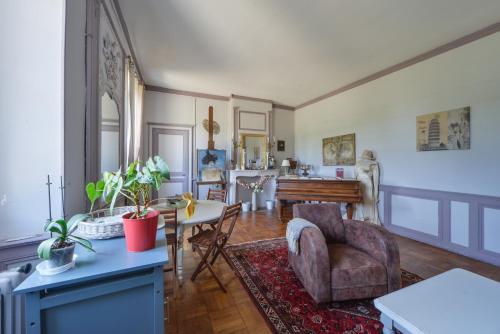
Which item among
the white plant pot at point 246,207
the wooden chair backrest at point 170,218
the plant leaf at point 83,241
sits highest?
the plant leaf at point 83,241

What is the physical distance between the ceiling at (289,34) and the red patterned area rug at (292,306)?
2.98 meters

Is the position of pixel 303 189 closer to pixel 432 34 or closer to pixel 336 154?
pixel 336 154

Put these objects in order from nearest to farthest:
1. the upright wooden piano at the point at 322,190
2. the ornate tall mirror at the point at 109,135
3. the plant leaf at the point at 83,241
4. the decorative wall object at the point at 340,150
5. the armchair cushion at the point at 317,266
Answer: the plant leaf at the point at 83,241 → the armchair cushion at the point at 317,266 → the ornate tall mirror at the point at 109,135 → the upright wooden piano at the point at 322,190 → the decorative wall object at the point at 340,150

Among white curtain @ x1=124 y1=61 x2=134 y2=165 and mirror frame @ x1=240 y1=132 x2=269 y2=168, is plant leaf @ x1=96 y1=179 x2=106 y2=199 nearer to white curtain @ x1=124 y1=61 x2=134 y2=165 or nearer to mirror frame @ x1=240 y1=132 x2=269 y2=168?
white curtain @ x1=124 y1=61 x2=134 y2=165

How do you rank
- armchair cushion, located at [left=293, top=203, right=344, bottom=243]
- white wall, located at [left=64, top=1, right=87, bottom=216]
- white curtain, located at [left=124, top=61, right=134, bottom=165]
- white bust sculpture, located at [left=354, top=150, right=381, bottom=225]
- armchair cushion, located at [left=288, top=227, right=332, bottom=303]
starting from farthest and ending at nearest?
1. white bust sculpture, located at [left=354, top=150, right=381, bottom=225]
2. white curtain, located at [left=124, top=61, right=134, bottom=165]
3. armchair cushion, located at [left=293, top=203, right=344, bottom=243]
4. armchair cushion, located at [left=288, top=227, right=332, bottom=303]
5. white wall, located at [left=64, top=1, right=87, bottom=216]

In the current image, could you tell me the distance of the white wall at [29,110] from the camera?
1.13 meters

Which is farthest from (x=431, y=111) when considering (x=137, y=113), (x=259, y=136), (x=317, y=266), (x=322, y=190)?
(x=137, y=113)

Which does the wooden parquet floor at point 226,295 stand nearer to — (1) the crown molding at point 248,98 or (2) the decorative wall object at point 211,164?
(2) the decorative wall object at point 211,164

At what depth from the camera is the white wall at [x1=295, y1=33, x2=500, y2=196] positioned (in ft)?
8.52

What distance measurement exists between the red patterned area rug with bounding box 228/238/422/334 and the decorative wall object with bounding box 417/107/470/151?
195cm

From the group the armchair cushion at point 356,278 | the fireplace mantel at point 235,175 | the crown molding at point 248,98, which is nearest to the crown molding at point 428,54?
the crown molding at point 248,98

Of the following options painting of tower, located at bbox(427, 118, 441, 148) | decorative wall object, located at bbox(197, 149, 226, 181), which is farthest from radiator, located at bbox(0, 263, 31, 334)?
painting of tower, located at bbox(427, 118, 441, 148)

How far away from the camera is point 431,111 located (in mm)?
3131

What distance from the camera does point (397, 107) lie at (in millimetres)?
3576
